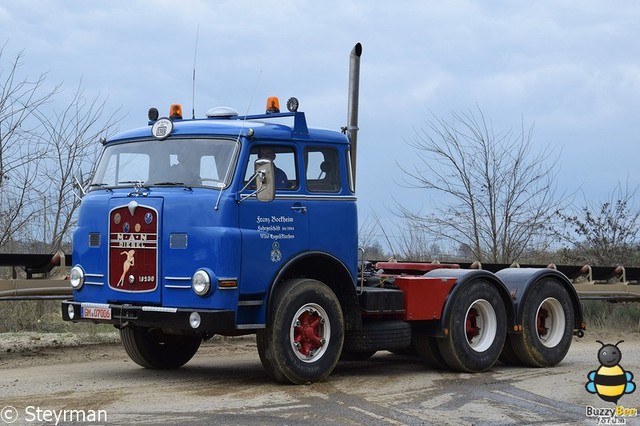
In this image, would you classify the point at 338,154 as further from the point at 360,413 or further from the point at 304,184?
the point at 360,413

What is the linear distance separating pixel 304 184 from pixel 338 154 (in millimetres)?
694

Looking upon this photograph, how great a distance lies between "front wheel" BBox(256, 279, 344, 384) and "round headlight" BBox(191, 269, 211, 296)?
0.77 metres

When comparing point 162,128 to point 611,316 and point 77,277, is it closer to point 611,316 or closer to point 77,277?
point 77,277

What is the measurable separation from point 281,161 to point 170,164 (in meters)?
1.17

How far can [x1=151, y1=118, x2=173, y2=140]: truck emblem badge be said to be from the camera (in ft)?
35.6

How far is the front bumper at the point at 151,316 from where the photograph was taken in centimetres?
991

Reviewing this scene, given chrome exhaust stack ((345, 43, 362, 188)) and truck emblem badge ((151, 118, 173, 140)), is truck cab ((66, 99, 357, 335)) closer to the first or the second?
truck emblem badge ((151, 118, 173, 140))

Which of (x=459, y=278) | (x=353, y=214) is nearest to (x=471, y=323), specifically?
(x=459, y=278)

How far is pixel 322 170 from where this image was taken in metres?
11.3

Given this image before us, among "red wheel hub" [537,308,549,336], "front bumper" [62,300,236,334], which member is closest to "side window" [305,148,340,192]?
"front bumper" [62,300,236,334]

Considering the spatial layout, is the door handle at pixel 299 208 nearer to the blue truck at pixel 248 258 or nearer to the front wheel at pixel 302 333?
the blue truck at pixel 248 258

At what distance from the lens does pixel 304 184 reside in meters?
11.0

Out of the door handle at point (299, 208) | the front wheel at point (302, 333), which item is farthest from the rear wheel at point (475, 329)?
the door handle at point (299, 208)

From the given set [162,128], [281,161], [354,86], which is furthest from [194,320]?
[354,86]
